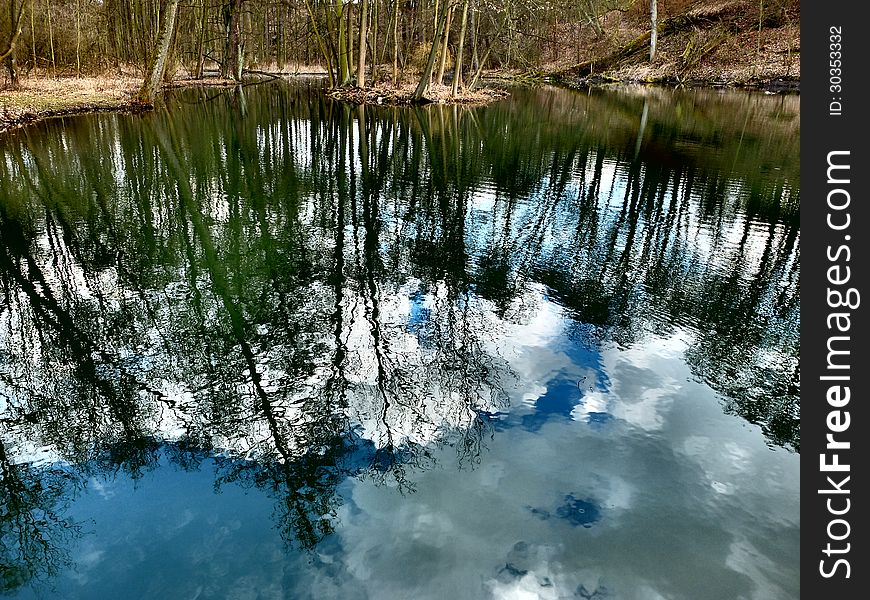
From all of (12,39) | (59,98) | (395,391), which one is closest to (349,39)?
(59,98)

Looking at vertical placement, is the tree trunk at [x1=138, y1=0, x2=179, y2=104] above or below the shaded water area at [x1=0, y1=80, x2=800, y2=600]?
above

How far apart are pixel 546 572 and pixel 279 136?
18.7 meters

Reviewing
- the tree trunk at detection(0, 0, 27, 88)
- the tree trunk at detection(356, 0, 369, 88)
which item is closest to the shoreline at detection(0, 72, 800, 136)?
the tree trunk at detection(356, 0, 369, 88)

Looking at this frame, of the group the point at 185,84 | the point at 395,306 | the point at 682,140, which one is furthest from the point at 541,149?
the point at 185,84

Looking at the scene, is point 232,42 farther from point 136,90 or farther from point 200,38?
point 136,90

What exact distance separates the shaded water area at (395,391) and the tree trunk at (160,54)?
43.8 ft

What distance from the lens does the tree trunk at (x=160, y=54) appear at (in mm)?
23294

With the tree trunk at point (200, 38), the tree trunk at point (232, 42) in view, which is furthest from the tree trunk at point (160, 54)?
the tree trunk at point (200, 38)

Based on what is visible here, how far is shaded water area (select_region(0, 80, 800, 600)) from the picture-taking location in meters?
4.03

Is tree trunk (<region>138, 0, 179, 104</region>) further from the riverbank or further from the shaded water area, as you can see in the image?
the shaded water area

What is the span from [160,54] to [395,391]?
24.9 m

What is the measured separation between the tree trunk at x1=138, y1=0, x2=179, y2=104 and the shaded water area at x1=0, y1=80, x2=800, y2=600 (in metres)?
13.3
